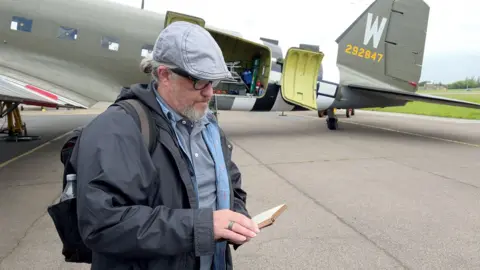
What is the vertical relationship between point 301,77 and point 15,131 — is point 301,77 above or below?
above

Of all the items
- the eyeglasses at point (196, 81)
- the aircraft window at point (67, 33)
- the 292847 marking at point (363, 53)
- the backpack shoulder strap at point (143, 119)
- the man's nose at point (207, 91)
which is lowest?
the backpack shoulder strap at point (143, 119)

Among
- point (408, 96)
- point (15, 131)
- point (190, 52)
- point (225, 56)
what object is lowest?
point (15, 131)

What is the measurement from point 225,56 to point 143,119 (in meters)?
9.72

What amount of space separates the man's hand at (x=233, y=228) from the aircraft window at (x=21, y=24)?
8587 millimetres

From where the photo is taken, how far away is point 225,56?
423 inches

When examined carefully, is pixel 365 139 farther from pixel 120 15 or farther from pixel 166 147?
pixel 166 147

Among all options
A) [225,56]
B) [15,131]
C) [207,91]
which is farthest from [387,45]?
[207,91]

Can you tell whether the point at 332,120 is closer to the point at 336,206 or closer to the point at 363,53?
the point at 363,53

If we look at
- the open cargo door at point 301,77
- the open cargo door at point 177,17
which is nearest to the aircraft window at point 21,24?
the open cargo door at point 177,17

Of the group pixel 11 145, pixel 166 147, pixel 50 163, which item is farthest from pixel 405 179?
pixel 11 145

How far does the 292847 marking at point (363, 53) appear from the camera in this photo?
12329 millimetres

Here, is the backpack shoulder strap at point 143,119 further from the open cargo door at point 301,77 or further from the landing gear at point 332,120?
the landing gear at point 332,120

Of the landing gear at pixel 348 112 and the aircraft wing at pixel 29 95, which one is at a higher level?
the landing gear at pixel 348 112

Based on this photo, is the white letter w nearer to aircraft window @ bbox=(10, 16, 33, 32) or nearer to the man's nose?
aircraft window @ bbox=(10, 16, 33, 32)
